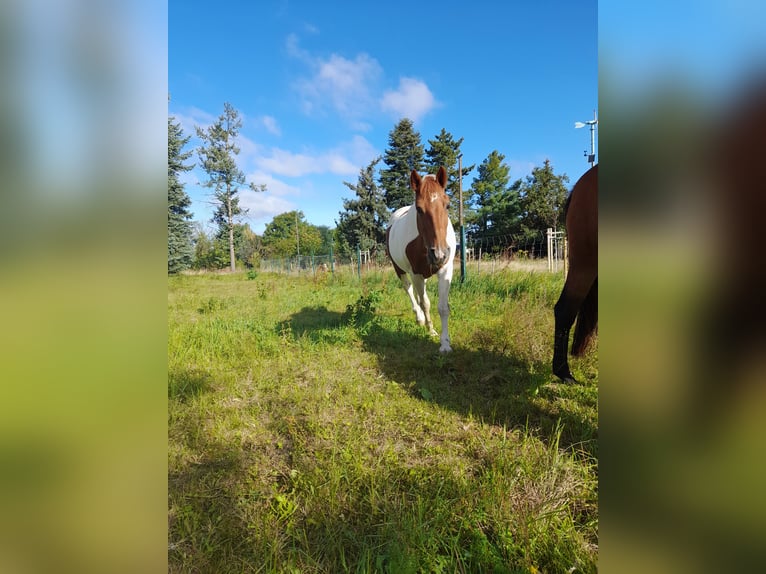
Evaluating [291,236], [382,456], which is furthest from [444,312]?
[291,236]

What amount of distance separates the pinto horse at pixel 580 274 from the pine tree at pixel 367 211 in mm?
25714

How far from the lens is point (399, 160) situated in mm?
28312

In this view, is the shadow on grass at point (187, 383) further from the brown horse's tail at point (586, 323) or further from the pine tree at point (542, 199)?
the pine tree at point (542, 199)

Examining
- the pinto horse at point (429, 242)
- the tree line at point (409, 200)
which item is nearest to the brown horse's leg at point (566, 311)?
the pinto horse at point (429, 242)

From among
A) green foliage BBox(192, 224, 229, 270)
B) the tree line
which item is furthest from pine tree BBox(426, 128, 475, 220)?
green foliage BBox(192, 224, 229, 270)

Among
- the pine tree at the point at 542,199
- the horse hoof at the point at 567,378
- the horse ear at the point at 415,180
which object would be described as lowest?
the horse hoof at the point at 567,378

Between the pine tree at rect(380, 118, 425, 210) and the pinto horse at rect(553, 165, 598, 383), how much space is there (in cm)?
2647

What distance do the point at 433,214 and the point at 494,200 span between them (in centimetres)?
2873

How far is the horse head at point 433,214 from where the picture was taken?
3.69 meters

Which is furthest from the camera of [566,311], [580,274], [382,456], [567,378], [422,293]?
[422,293]

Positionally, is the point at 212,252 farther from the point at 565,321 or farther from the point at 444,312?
the point at 565,321
